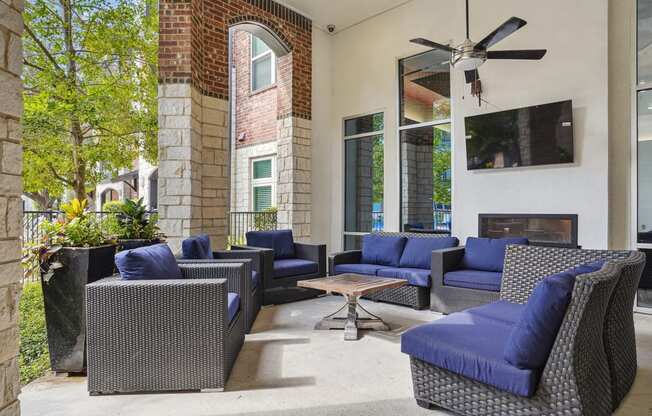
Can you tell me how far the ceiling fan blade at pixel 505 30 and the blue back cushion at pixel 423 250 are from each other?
2.21 meters

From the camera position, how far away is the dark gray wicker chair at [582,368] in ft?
5.59

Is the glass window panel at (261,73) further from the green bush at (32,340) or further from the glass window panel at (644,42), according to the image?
the glass window panel at (644,42)

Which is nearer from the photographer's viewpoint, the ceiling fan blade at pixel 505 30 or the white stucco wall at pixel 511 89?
the ceiling fan blade at pixel 505 30

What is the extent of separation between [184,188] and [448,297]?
3.31 meters

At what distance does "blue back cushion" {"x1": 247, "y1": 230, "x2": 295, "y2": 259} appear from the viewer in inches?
200

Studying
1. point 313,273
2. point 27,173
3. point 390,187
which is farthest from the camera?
point 390,187

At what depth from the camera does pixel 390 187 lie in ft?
20.8

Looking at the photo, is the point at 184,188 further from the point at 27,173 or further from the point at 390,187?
the point at 390,187

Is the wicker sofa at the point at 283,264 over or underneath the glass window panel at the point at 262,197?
underneath

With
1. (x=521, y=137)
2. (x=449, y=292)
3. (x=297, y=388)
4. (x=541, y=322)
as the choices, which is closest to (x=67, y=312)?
(x=297, y=388)

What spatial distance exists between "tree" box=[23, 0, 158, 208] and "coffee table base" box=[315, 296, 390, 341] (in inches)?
175

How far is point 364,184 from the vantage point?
6824 mm

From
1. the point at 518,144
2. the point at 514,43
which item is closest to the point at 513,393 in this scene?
the point at 518,144

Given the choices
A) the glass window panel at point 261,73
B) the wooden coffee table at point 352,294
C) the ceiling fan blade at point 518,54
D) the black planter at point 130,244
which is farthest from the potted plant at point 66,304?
the glass window panel at point 261,73
